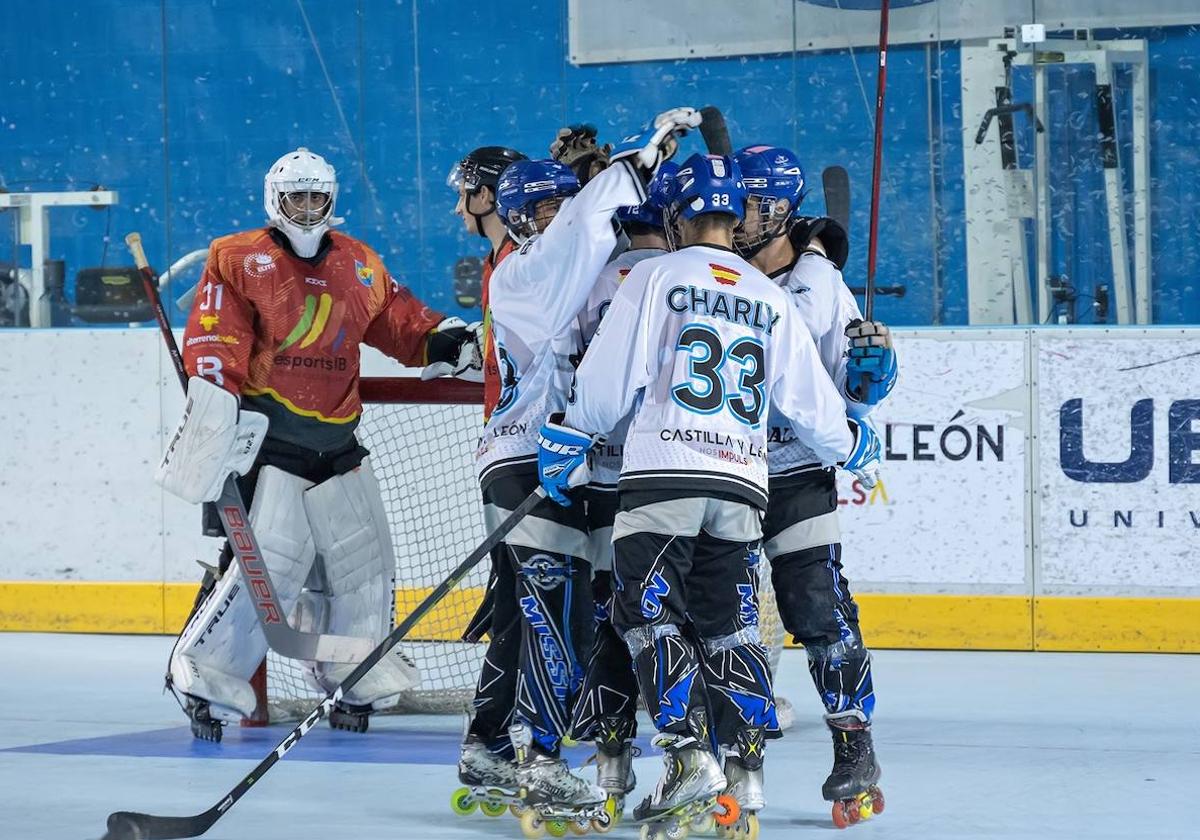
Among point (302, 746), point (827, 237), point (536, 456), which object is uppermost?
point (827, 237)

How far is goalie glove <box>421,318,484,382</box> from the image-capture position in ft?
15.6

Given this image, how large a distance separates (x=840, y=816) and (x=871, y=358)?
840 mm

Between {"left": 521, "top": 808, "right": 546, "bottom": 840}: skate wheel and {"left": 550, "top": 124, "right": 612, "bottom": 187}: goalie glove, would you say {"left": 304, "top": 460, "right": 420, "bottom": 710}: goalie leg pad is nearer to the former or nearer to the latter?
{"left": 550, "top": 124, "right": 612, "bottom": 187}: goalie glove

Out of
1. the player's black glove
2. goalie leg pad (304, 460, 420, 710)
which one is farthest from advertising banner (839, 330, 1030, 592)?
the player's black glove

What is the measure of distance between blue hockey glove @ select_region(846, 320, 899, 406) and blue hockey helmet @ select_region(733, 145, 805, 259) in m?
0.25

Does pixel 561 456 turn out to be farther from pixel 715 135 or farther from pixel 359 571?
pixel 359 571

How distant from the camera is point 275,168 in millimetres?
4691

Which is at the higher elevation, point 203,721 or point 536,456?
point 536,456

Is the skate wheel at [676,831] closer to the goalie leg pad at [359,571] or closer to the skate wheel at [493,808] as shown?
the skate wheel at [493,808]

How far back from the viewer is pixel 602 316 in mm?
3588

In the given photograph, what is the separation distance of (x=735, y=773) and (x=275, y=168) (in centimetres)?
211

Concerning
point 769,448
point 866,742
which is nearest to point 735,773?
point 866,742

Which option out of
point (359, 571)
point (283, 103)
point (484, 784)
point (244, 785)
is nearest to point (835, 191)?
point (359, 571)

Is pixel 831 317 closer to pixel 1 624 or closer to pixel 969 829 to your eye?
pixel 969 829
